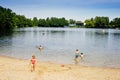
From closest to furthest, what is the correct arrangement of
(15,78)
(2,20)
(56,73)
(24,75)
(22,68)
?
(15,78), (24,75), (56,73), (22,68), (2,20)

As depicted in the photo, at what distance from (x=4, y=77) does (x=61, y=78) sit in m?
6.23

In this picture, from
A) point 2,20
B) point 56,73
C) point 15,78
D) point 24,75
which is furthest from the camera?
point 2,20

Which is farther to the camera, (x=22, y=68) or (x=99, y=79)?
(x=22, y=68)

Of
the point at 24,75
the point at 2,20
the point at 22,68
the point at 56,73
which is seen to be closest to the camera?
the point at 24,75

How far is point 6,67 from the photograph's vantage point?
33.7 metres

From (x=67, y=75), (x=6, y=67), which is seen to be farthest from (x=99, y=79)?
(x=6, y=67)

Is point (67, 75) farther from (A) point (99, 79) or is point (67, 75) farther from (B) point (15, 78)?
(B) point (15, 78)

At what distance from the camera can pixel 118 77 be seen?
1195 inches

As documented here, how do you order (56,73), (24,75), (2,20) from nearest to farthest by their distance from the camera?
(24,75) → (56,73) → (2,20)

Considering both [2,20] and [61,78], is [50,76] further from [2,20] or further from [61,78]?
[2,20]

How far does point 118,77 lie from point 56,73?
7516mm

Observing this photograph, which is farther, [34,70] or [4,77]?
[34,70]

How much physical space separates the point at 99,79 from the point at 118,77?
3.00 meters

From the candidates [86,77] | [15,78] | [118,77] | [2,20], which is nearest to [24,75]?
[15,78]
